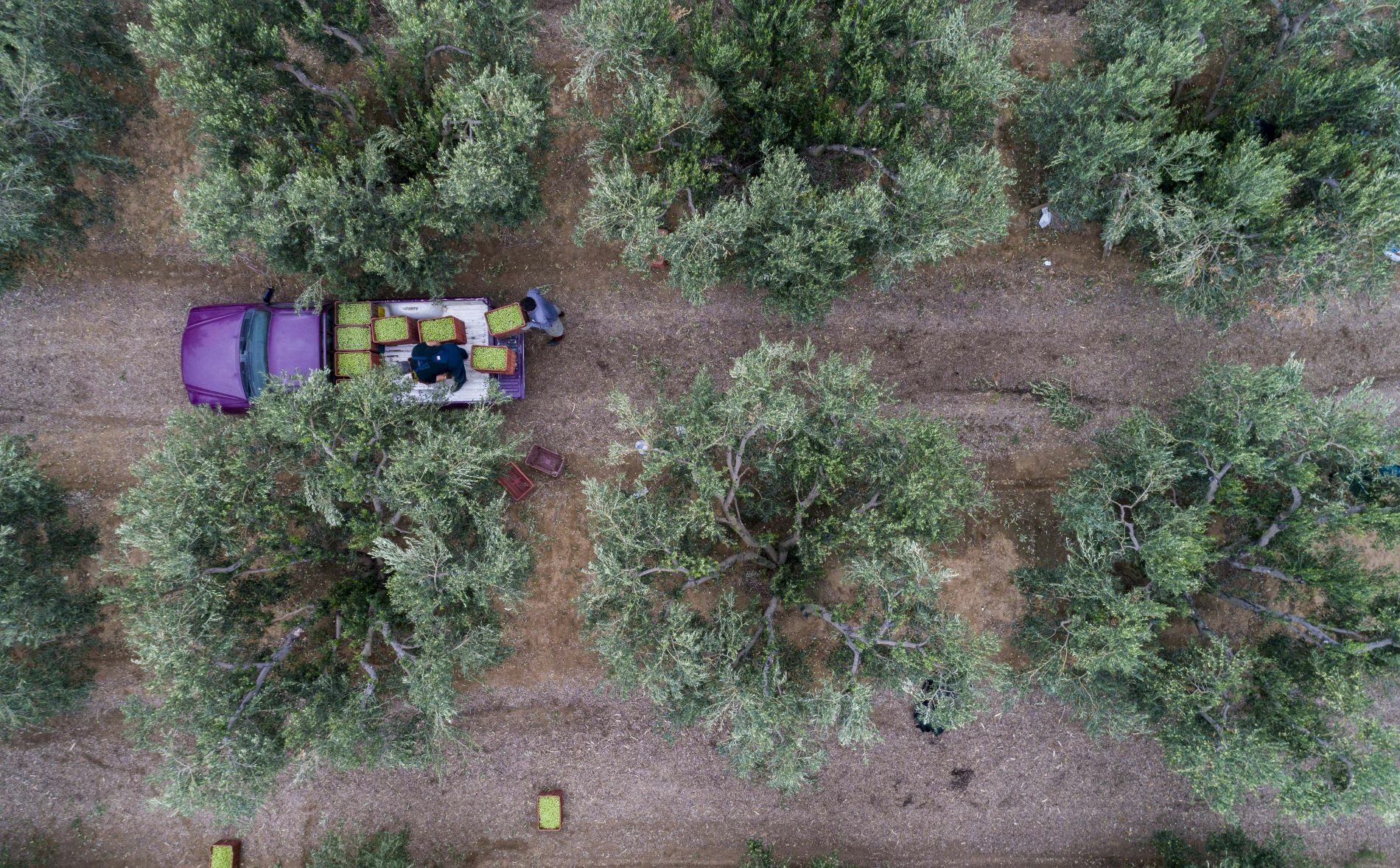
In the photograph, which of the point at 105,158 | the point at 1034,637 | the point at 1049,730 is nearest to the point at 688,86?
the point at 105,158

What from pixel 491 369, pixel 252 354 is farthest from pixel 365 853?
pixel 252 354

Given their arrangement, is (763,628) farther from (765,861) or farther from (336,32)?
(336,32)

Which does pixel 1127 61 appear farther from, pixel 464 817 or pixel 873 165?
pixel 464 817

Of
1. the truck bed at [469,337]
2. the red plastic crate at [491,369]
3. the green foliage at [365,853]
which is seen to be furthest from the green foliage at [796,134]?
the green foliage at [365,853]

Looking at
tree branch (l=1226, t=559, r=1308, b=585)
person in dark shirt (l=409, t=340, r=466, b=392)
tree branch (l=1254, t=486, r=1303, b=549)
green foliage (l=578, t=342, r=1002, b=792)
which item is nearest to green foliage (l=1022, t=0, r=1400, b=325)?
tree branch (l=1254, t=486, r=1303, b=549)

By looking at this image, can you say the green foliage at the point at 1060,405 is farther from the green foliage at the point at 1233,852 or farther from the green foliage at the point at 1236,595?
the green foliage at the point at 1233,852
